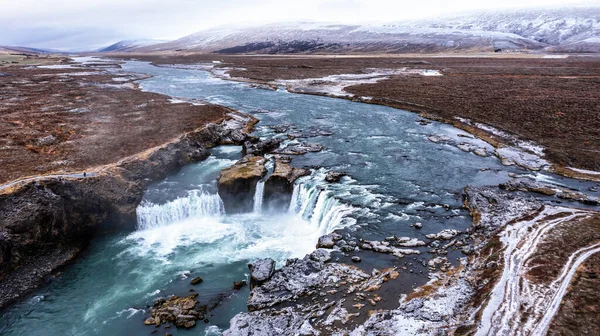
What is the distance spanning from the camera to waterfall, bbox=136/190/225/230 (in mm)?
23203

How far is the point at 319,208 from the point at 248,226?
493 cm

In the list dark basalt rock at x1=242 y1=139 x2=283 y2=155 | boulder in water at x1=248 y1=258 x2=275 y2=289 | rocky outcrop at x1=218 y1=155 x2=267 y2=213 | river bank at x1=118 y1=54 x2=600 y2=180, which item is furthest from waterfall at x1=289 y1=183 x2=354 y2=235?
river bank at x1=118 y1=54 x2=600 y2=180

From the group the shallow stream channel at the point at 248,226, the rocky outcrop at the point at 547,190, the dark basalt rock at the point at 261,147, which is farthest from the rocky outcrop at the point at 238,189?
the rocky outcrop at the point at 547,190

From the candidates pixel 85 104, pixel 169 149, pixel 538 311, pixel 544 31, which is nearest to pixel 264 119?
pixel 169 149

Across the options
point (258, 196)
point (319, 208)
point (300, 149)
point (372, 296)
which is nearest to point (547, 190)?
point (319, 208)

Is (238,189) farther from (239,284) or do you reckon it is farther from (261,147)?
(239,284)

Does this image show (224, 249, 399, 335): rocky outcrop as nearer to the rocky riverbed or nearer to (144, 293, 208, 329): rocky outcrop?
(144, 293, 208, 329): rocky outcrop

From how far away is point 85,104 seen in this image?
45719 millimetres

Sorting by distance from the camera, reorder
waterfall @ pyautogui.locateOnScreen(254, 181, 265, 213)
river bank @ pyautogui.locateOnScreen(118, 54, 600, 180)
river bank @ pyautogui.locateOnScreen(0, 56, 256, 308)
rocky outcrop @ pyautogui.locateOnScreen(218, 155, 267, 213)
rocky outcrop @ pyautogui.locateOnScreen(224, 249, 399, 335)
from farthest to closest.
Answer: river bank @ pyautogui.locateOnScreen(118, 54, 600, 180), waterfall @ pyautogui.locateOnScreen(254, 181, 265, 213), rocky outcrop @ pyautogui.locateOnScreen(218, 155, 267, 213), river bank @ pyautogui.locateOnScreen(0, 56, 256, 308), rocky outcrop @ pyautogui.locateOnScreen(224, 249, 399, 335)

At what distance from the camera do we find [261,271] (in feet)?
54.3

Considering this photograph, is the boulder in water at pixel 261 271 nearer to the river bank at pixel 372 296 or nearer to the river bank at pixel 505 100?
the river bank at pixel 372 296

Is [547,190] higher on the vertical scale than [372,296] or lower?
higher

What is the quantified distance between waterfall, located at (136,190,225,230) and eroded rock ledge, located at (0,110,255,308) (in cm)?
78

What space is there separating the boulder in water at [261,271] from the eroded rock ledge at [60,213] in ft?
35.6
